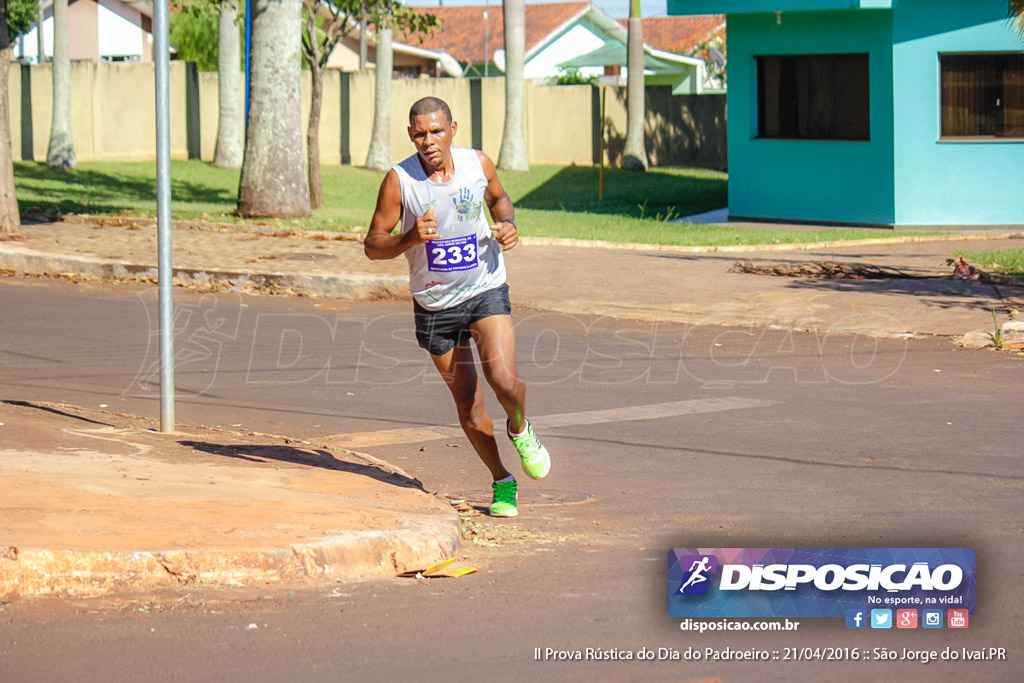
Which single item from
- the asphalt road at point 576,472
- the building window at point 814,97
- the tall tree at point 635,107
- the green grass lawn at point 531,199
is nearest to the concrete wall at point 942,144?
the building window at point 814,97

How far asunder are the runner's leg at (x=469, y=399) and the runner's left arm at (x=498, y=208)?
1.78ft

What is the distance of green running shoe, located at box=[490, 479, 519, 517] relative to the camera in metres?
6.15

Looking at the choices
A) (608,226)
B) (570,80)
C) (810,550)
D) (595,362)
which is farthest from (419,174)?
(570,80)

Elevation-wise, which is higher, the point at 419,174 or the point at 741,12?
the point at 741,12

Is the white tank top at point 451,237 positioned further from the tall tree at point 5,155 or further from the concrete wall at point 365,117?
the concrete wall at point 365,117

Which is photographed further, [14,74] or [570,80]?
[570,80]

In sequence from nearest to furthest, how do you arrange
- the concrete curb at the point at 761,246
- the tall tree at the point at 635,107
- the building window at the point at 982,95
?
Answer: the concrete curb at the point at 761,246, the building window at the point at 982,95, the tall tree at the point at 635,107

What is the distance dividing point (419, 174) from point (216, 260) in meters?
9.42

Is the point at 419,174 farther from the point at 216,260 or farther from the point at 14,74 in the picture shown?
the point at 14,74

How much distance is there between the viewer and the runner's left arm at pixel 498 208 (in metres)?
6.05

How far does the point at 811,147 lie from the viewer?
21688 millimetres

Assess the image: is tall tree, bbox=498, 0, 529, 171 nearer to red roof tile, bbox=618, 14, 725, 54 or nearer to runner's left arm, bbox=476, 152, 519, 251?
runner's left arm, bbox=476, 152, 519, 251

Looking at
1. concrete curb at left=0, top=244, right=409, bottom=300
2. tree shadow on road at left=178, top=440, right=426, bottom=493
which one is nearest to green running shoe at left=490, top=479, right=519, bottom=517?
tree shadow on road at left=178, top=440, right=426, bottom=493

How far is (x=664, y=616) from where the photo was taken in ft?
15.4
